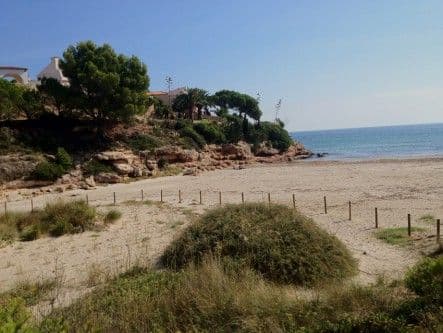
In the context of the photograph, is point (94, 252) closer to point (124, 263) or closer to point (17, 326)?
point (124, 263)

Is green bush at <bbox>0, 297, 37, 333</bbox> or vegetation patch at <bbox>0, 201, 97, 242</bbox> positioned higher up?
green bush at <bbox>0, 297, 37, 333</bbox>

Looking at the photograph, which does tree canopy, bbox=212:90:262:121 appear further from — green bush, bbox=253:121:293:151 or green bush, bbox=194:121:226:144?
green bush, bbox=194:121:226:144

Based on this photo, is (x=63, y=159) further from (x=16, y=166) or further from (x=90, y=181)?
(x=16, y=166)

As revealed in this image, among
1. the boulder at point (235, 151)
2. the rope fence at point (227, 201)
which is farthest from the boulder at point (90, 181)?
the boulder at point (235, 151)

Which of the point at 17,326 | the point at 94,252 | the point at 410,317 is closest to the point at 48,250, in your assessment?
the point at 94,252

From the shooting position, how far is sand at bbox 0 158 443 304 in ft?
40.4

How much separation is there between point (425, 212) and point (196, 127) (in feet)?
145

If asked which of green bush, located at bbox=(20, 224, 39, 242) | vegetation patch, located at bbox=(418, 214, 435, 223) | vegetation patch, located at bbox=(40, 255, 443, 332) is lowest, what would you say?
vegetation patch, located at bbox=(418, 214, 435, 223)

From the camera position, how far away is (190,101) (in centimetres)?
6894

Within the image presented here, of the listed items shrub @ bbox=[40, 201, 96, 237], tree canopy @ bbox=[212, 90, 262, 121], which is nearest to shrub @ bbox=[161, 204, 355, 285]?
shrub @ bbox=[40, 201, 96, 237]

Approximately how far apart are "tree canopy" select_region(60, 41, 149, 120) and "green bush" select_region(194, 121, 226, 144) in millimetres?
14714

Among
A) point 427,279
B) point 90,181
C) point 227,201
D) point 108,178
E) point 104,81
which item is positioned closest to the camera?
point 427,279

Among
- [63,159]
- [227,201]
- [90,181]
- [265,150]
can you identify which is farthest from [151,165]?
[265,150]

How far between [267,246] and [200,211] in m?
12.0
